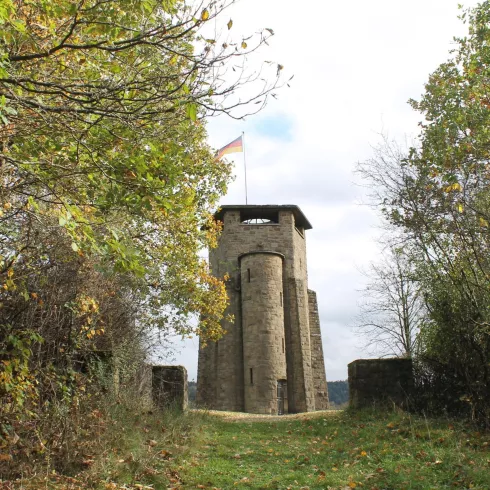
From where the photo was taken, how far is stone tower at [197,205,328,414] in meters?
25.9

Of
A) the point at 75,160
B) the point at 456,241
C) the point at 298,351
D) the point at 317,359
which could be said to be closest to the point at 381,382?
the point at 456,241

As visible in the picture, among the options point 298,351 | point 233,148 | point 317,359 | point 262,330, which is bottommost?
point 317,359

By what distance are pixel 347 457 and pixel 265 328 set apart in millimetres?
17256

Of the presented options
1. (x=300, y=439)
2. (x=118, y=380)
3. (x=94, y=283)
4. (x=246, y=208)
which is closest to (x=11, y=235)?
(x=94, y=283)

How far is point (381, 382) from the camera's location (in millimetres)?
13672

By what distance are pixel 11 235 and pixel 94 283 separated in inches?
76.0

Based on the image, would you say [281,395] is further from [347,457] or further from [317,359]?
[347,457]

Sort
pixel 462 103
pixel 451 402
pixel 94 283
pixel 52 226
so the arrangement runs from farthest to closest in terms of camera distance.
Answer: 1. pixel 462 103
2. pixel 451 402
3. pixel 94 283
4. pixel 52 226

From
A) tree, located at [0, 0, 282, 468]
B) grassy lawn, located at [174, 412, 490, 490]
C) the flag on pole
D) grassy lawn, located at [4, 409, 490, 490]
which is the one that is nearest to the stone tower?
the flag on pole

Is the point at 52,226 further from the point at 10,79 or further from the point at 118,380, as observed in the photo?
the point at 118,380

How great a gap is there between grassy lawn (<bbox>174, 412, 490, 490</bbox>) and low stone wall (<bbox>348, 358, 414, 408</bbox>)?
38.7 inches

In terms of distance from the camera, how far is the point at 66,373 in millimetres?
8039

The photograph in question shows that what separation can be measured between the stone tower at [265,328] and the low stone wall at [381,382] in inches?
446

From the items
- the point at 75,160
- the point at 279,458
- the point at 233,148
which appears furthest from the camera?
the point at 233,148
